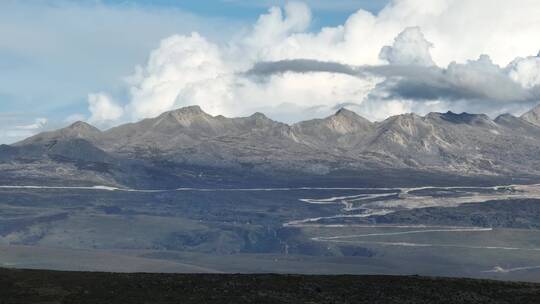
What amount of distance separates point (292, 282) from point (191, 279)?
35.8ft

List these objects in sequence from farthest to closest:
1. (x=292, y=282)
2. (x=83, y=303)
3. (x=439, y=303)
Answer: (x=292, y=282), (x=439, y=303), (x=83, y=303)

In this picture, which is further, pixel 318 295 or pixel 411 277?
pixel 411 277

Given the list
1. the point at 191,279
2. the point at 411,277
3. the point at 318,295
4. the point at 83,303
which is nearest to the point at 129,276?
the point at 191,279

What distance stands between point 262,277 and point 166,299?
50.8ft

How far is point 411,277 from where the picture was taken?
10856cm

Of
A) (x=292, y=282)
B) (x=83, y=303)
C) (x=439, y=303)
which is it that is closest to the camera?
(x=83, y=303)

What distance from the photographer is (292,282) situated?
103 meters

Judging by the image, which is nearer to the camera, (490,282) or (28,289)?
(28,289)

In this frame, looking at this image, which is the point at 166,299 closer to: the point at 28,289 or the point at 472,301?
the point at 28,289

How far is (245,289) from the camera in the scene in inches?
3925

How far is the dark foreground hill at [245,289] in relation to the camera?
307ft

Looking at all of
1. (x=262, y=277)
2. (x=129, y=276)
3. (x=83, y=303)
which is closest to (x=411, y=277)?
(x=262, y=277)

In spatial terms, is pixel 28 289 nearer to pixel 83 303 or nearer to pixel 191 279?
pixel 83 303

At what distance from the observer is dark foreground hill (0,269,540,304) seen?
93.7m
